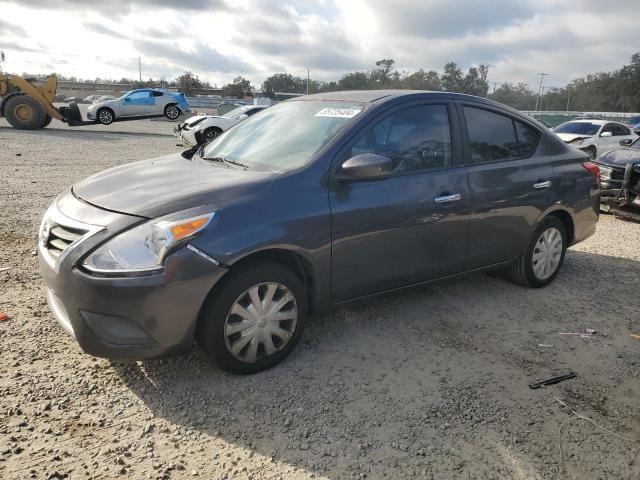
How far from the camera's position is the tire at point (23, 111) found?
1934cm

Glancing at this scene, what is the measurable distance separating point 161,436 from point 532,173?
3.60 metres

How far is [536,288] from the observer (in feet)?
15.8

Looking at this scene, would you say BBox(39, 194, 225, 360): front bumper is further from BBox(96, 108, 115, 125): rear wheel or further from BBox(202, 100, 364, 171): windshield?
BBox(96, 108, 115, 125): rear wheel

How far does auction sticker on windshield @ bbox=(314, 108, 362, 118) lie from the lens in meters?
3.57

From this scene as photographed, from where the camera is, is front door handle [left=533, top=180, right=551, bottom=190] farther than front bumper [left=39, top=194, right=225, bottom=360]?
Yes

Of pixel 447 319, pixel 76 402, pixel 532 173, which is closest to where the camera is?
pixel 76 402

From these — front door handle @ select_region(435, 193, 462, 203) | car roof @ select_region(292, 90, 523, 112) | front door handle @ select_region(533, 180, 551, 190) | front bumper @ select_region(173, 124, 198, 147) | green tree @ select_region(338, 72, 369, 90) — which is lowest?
front bumper @ select_region(173, 124, 198, 147)

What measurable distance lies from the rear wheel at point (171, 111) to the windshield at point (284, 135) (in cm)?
2355

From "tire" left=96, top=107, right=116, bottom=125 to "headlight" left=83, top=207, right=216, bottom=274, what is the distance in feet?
78.1

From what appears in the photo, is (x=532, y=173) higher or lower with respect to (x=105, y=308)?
higher

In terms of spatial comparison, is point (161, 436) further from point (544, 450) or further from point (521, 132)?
point (521, 132)

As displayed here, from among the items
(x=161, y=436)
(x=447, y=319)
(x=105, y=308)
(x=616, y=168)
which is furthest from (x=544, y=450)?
(x=616, y=168)

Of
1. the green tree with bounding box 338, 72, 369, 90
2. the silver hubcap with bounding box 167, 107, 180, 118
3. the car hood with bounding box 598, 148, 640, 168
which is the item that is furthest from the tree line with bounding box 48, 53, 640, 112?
the car hood with bounding box 598, 148, 640, 168

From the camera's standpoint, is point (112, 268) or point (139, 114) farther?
point (139, 114)
